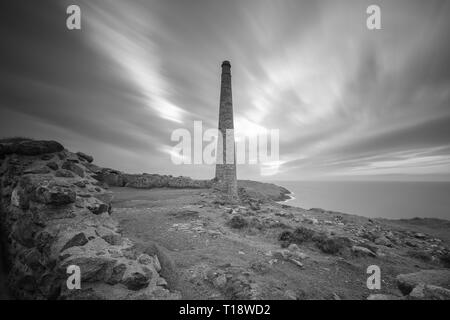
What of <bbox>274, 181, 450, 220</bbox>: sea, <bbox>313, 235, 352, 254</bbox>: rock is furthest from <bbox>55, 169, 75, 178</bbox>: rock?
<bbox>274, 181, 450, 220</bbox>: sea

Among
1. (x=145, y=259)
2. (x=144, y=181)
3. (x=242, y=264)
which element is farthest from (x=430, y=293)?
(x=144, y=181)

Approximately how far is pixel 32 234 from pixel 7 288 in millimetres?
1917

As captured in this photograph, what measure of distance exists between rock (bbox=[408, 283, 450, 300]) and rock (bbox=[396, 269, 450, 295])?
14.4 inches

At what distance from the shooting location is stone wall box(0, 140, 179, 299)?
10.6ft

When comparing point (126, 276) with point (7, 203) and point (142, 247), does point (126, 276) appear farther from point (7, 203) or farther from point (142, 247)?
point (7, 203)

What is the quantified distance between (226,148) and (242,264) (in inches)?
506

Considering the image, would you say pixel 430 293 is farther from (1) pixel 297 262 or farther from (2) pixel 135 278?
(2) pixel 135 278

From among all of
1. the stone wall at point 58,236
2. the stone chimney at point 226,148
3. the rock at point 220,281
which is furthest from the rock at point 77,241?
the stone chimney at point 226,148

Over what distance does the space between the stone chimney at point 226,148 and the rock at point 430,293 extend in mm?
13834

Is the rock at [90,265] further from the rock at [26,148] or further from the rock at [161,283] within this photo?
the rock at [26,148]

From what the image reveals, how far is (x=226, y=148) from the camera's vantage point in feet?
55.3

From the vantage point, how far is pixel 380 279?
4688 millimetres

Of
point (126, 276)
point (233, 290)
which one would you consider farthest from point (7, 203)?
point (233, 290)

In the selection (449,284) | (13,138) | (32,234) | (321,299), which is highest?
(13,138)
